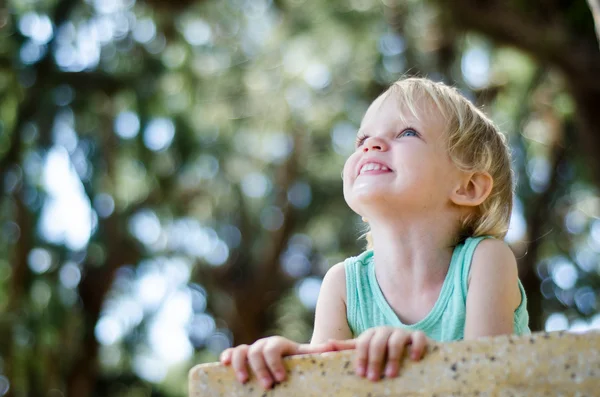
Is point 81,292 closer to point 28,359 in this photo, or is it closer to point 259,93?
point 28,359

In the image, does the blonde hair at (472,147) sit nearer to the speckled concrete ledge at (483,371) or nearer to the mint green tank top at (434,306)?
the mint green tank top at (434,306)

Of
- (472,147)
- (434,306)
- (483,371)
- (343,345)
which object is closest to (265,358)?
(343,345)

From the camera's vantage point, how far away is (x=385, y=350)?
1423 millimetres

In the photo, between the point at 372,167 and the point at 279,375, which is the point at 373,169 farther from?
the point at 279,375

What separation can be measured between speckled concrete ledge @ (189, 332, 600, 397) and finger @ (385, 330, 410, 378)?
15mm

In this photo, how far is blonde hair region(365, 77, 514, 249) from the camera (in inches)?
82.3

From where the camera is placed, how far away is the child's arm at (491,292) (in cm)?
178

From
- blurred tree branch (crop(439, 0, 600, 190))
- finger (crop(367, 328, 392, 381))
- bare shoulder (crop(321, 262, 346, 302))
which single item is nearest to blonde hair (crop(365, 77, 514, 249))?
bare shoulder (crop(321, 262, 346, 302))

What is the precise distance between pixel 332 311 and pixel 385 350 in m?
0.65

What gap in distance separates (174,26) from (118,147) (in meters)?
1.73

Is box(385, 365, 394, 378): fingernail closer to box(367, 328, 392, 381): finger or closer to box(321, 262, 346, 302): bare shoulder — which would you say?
box(367, 328, 392, 381): finger

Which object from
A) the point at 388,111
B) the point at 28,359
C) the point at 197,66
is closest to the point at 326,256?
the point at 197,66

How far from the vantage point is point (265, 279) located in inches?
478

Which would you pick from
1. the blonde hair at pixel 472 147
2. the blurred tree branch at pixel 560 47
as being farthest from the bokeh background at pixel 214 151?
the blonde hair at pixel 472 147
